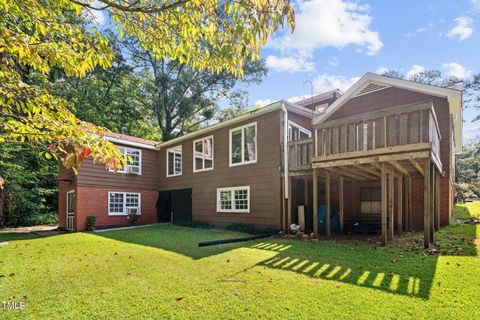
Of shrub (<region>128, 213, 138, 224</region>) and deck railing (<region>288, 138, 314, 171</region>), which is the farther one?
shrub (<region>128, 213, 138, 224</region>)

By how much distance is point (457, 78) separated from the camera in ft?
103

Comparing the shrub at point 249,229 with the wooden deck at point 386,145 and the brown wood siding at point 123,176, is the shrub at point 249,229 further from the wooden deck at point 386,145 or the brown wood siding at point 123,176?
the brown wood siding at point 123,176

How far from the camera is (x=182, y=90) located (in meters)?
27.4

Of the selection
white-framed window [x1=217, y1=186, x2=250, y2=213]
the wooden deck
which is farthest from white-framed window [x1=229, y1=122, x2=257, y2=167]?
the wooden deck

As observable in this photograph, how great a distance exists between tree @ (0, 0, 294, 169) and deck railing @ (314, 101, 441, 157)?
5262 mm

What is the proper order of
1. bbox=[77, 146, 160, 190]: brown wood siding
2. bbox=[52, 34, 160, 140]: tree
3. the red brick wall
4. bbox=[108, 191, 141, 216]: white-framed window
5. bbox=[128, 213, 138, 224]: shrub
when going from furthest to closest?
bbox=[52, 34, 160, 140]: tree, bbox=[128, 213, 138, 224]: shrub, bbox=[108, 191, 141, 216]: white-framed window, bbox=[77, 146, 160, 190]: brown wood siding, the red brick wall

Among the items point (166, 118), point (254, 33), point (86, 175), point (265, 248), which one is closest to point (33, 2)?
point (254, 33)

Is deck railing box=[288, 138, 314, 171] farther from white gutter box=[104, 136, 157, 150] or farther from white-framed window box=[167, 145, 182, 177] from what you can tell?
white gutter box=[104, 136, 157, 150]

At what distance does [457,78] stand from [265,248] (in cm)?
3516

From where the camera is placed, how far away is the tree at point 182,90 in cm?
2695

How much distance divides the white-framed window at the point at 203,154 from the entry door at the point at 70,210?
6.15m

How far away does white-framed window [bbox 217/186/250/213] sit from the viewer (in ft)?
38.4

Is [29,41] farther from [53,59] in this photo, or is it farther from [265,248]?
[265,248]

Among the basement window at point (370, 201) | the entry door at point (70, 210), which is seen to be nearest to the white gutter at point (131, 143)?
the entry door at point (70, 210)
